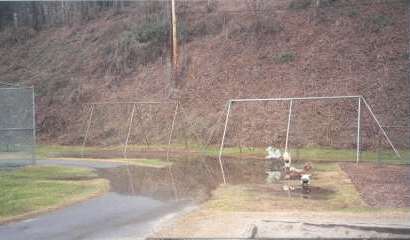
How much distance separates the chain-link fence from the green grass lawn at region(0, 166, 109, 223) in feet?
2.04

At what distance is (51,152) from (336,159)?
15110 millimetres

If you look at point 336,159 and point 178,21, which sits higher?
point 178,21

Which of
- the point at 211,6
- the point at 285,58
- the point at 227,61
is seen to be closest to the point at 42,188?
the point at 285,58

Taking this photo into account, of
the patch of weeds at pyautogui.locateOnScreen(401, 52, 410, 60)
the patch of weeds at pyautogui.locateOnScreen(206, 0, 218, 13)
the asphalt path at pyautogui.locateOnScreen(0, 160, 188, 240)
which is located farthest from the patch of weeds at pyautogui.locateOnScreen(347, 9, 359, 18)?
the asphalt path at pyautogui.locateOnScreen(0, 160, 188, 240)

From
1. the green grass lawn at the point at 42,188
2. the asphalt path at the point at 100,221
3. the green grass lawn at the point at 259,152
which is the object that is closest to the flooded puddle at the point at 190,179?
the green grass lawn at the point at 42,188

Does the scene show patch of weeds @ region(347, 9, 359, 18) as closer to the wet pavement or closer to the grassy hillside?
the grassy hillside

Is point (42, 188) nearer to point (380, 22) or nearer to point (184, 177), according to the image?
point (184, 177)

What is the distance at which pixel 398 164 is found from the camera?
19609 millimetres

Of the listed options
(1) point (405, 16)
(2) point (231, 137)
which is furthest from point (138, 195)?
(1) point (405, 16)

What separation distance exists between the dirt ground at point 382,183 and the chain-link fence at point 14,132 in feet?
36.0

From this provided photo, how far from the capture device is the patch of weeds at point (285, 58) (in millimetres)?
33000

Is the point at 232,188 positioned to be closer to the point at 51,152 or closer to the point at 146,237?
the point at 146,237

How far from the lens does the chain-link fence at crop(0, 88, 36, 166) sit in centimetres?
1988

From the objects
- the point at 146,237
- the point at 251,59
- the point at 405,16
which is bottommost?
the point at 146,237
